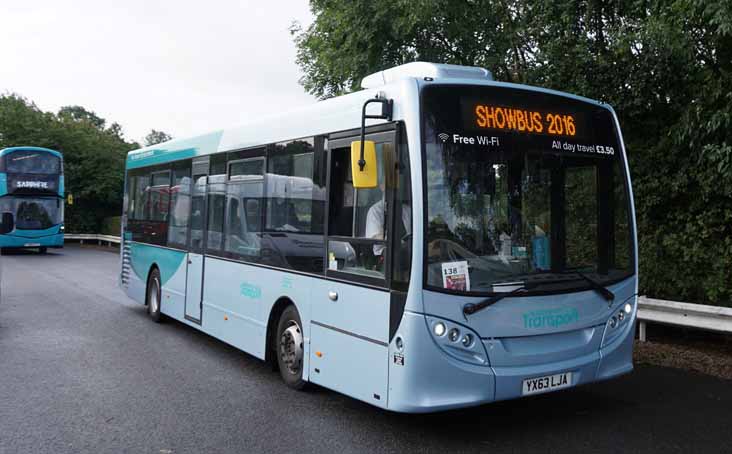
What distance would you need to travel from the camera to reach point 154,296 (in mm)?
11227

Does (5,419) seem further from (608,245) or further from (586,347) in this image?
(608,245)

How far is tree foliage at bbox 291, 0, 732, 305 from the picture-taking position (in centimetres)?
866

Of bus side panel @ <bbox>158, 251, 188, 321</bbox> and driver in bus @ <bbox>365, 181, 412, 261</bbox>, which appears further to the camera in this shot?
bus side panel @ <bbox>158, 251, 188, 321</bbox>

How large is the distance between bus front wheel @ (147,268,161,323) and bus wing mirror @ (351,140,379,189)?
6.70m

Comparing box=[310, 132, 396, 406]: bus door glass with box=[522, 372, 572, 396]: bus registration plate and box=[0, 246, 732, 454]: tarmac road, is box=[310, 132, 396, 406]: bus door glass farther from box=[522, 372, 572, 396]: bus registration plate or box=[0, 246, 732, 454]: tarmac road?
box=[522, 372, 572, 396]: bus registration plate

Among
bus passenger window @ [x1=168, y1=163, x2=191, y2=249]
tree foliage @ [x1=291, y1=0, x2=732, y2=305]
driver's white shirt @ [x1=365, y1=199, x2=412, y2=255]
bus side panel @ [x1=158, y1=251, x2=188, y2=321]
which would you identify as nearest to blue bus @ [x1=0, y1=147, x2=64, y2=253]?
tree foliage @ [x1=291, y1=0, x2=732, y2=305]

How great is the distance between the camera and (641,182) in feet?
32.2

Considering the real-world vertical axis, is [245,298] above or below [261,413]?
above

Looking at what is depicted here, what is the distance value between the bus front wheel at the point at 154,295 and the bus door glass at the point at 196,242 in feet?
5.27

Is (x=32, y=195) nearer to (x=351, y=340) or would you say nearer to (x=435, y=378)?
(x=351, y=340)

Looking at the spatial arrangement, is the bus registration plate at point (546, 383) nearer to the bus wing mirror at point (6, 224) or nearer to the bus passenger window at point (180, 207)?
the bus passenger window at point (180, 207)

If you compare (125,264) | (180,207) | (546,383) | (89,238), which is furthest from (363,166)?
(89,238)

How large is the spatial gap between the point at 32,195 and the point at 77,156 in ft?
44.1

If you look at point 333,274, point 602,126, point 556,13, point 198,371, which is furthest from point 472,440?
point 556,13
